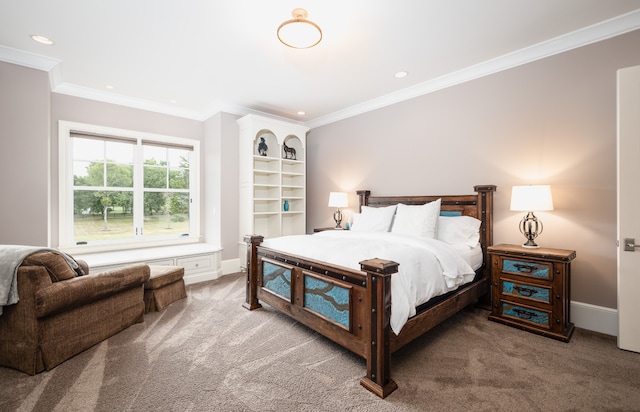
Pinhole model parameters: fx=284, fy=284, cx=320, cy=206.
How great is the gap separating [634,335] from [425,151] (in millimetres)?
2617

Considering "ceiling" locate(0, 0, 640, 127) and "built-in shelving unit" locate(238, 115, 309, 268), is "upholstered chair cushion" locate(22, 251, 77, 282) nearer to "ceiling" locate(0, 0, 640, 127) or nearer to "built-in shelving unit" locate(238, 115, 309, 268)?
"ceiling" locate(0, 0, 640, 127)

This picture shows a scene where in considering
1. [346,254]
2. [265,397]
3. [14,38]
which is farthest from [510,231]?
[14,38]

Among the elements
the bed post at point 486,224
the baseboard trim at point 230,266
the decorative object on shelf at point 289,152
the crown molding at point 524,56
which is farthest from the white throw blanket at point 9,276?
the crown molding at point 524,56

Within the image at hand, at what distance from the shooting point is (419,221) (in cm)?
326

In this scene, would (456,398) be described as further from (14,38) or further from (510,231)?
(14,38)

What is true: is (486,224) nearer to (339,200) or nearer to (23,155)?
(339,200)

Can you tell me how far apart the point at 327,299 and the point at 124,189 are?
3.85 metres

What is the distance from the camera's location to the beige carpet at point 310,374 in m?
1.67

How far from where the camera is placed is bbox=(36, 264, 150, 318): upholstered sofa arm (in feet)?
6.37

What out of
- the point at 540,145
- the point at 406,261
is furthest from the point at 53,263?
the point at 540,145

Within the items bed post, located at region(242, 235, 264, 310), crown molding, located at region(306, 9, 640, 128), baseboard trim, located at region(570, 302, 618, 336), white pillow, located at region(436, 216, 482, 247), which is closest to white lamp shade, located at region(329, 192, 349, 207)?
crown molding, located at region(306, 9, 640, 128)

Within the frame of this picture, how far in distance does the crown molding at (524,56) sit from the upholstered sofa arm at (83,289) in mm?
3814

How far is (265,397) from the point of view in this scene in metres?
1.74

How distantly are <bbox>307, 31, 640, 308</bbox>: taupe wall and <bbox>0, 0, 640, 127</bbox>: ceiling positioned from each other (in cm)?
20
